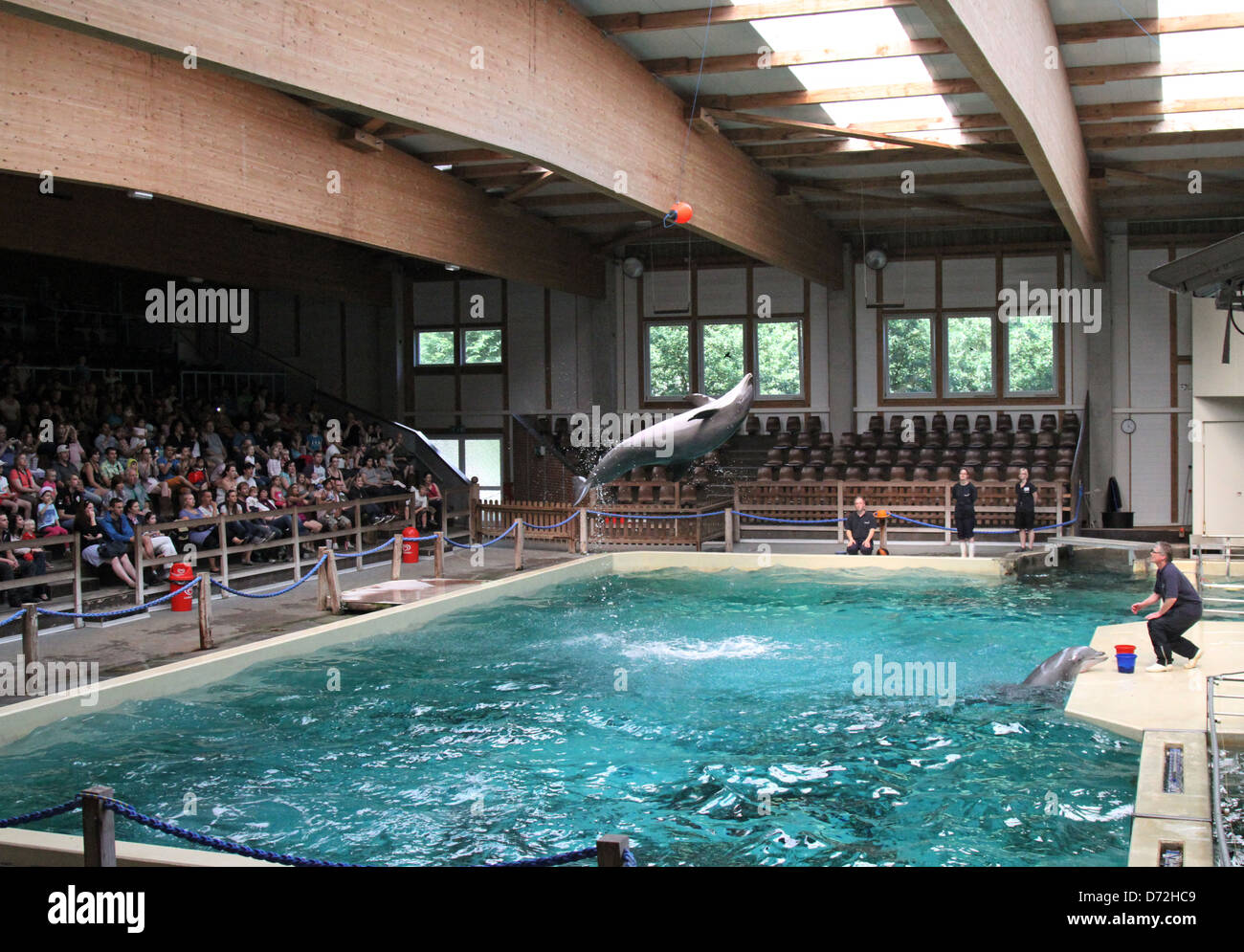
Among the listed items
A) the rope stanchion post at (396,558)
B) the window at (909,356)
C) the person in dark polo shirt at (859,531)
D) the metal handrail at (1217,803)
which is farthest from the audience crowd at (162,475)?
the window at (909,356)

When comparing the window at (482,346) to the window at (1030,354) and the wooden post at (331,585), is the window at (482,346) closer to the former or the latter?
the window at (1030,354)

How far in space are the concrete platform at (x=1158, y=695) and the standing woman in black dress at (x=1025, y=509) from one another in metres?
6.51

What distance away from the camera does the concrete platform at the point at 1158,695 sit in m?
8.02

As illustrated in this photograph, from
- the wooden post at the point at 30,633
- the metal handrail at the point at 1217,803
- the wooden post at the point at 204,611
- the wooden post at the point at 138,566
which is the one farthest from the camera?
the wooden post at the point at 138,566

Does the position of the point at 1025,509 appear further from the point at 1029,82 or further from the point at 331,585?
the point at 331,585

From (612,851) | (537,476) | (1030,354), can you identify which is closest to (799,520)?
(1030,354)

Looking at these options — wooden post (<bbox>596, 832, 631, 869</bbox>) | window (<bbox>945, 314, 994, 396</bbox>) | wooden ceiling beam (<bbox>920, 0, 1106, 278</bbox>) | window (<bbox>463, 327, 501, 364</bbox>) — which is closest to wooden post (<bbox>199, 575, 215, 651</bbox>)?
wooden post (<bbox>596, 832, 631, 869</bbox>)

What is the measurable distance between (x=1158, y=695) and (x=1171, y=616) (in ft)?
3.08

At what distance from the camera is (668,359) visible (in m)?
25.3

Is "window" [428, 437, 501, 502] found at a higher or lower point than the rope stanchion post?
higher

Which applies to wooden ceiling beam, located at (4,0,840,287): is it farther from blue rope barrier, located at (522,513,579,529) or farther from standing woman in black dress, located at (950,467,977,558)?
standing woman in black dress, located at (950,467,977,558)

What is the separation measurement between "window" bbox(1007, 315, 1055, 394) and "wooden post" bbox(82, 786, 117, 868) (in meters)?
20.9

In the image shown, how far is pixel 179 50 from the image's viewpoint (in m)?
7.57

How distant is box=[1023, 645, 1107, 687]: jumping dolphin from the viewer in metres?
9.72
